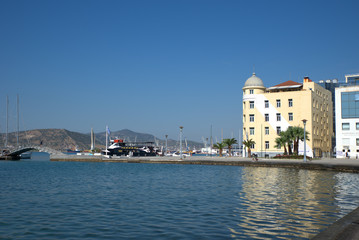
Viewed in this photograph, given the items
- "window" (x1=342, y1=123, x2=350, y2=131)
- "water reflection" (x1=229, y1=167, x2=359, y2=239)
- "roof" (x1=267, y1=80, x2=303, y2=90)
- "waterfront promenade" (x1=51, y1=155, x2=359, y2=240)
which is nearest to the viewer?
"waterfront promenade" (x1=51, y1=155, x2=359, y2=240)

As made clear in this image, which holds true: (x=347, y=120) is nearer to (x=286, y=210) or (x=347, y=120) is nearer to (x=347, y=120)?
(x=347, y=120)

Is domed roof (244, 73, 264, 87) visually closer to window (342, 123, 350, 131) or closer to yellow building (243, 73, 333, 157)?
yellow building (243, 73, 333, 157)

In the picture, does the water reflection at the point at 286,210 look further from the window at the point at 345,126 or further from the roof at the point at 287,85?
the roof at the point at 287,85

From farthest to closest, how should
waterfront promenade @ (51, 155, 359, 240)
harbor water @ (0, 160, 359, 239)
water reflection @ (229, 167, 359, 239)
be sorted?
water reflection @ (229, 167, 359, 239), harbor water @ (0, 160, 359, 239), waterfront promenade @ (51, 155, 359, 240)

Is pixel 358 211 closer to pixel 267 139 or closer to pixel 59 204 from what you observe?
pixel 59 204

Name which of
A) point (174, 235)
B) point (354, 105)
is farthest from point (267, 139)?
point (174, 235)

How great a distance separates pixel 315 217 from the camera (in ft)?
53.0

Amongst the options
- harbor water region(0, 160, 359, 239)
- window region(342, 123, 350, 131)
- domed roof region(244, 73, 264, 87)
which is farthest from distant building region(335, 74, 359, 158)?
harbor water region(0, 160, 359, 239)

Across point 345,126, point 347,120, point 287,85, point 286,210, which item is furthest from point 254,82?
point 286,210

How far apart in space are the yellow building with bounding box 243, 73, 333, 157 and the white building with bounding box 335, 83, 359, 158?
22.2ft

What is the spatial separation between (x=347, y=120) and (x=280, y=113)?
49.9ft

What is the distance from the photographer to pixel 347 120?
250 feet

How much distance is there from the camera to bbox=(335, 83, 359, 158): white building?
7569 cm

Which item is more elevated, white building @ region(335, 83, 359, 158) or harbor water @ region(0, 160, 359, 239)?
white building @ region(335, 83, 359, 158)
